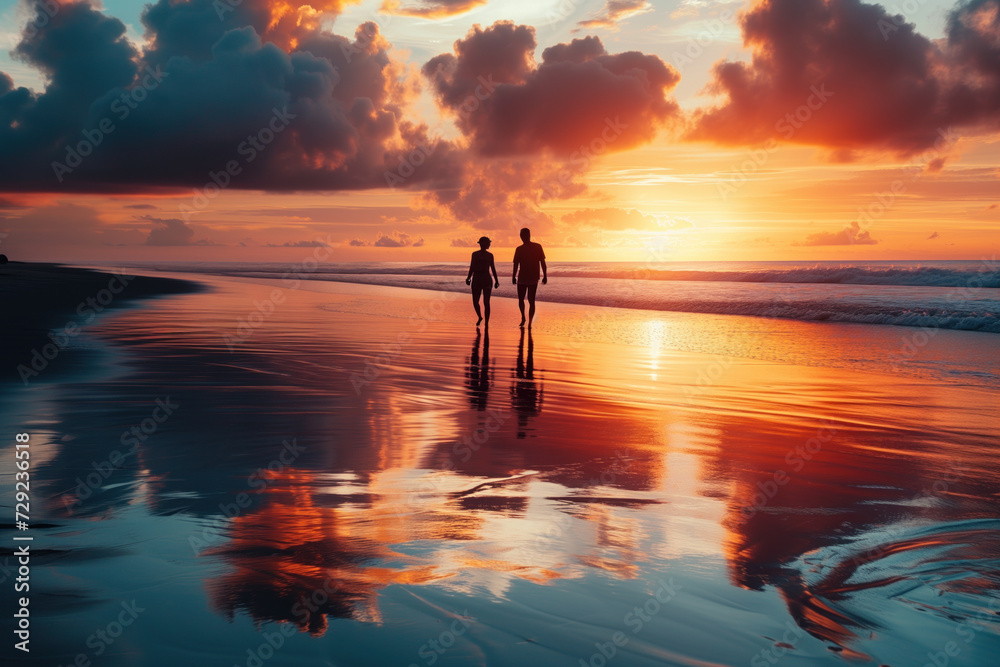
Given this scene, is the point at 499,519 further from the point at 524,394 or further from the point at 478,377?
the point at 478,377

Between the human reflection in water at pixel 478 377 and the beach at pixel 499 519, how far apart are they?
108mm

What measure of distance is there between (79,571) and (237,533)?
712mm

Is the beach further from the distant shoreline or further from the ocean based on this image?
the ocean

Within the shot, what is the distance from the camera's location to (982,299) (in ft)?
84.8

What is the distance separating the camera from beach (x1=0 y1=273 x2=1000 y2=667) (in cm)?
269

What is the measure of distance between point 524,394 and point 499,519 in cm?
451

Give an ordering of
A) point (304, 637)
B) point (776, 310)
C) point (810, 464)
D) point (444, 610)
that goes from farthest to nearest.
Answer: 1. point (776, 310)
2. point (810, 464)
3. point (444, 610)
4. point (304, 637)

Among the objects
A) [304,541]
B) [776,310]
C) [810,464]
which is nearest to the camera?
[304,541]

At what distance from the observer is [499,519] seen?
3.99 meters

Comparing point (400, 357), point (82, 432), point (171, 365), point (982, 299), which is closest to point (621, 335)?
point (400, 357)

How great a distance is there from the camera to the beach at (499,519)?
8.84 feet

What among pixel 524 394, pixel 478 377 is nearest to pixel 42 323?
pixel 478 377

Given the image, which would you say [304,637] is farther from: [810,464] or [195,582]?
[810,464]

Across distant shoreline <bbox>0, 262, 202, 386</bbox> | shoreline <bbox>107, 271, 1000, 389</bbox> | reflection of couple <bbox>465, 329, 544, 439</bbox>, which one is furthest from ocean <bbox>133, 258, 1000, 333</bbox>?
distant shoreline <bbox>0, 262, 202, 386</bbox>
